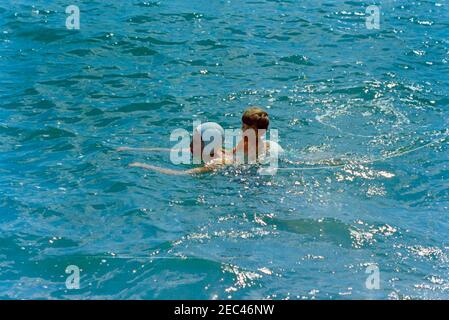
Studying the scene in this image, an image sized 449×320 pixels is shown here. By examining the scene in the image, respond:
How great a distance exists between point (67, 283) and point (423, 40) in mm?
9826

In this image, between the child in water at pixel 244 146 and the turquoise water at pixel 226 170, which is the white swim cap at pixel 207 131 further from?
the turquoise water at pixel 226 170

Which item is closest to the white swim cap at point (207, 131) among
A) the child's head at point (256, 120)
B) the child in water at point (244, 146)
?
the child in water at point (244, 146)

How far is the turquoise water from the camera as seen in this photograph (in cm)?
683

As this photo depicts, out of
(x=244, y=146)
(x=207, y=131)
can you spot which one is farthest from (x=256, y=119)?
(x=207, y=131)

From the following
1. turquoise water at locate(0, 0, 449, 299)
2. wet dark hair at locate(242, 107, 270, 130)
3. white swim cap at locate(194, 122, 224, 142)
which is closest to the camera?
turquoise water at locate(0, 0, 449, 299)

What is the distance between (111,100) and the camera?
11.2 metres

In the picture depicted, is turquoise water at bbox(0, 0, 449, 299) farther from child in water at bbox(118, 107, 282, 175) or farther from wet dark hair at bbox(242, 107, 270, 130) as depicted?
wet dark hair at bbox(242, 107, 270, 130)

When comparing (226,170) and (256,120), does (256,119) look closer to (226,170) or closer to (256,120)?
(256,120)

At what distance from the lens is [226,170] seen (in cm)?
884

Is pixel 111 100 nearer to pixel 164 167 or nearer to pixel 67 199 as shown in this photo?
pixel 164 167

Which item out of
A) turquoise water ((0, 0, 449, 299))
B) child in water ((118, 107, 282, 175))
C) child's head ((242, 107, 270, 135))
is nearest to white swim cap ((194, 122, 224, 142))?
child in water ((118, 107, 282, 175))

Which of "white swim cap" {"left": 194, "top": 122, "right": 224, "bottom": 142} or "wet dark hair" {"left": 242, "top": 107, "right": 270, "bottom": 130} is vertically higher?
"wet dark hair" {"left": 242, "top": 107, "right": 270, "bottom": 130}

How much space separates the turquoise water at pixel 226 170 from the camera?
6828mm

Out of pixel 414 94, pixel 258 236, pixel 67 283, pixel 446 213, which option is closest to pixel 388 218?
pixel 446 213
